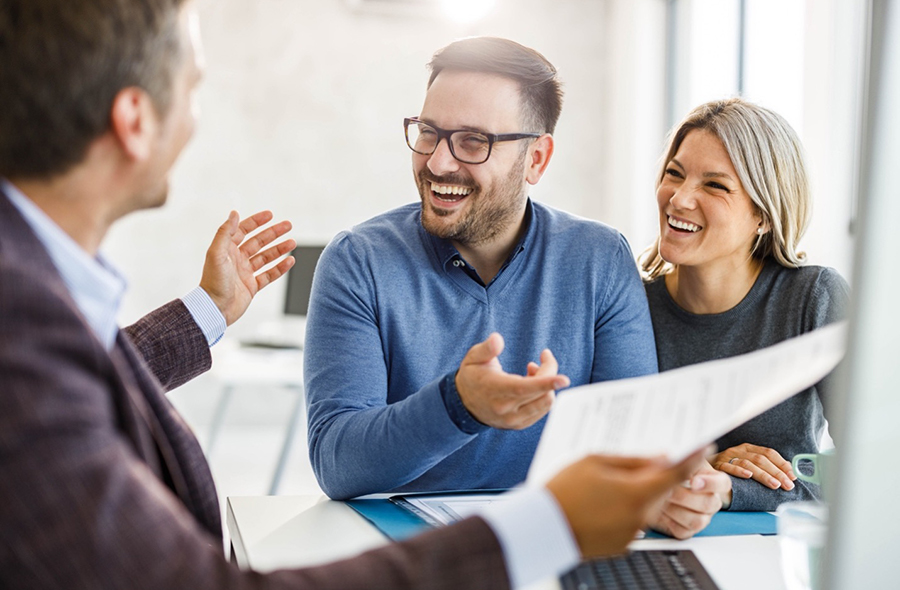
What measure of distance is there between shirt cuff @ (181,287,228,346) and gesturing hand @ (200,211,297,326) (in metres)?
0.03

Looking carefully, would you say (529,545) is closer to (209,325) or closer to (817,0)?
(209,325)

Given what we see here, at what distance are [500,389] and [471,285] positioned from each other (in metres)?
0.58

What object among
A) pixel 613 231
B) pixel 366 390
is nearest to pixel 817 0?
pixel 613 231

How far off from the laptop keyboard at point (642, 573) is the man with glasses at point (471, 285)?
425mm

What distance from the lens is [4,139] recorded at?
27.8 inches

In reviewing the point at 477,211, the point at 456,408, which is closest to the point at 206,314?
the point at 456,408

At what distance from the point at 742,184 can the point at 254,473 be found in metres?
2.95

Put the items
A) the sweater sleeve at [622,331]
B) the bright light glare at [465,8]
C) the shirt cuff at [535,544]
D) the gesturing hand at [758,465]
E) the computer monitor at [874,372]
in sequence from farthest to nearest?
the bright light glare at [465,8]
the sweater sleeve at [622,331]
the gesturing hand at [758,465]
the shirt cuff at [535,544]
the computer monitor at [874,372]

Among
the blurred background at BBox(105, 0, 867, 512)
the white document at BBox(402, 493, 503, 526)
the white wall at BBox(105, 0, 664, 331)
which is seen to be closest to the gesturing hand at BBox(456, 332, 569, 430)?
the white document at BBox(402, 493, 503, 526)

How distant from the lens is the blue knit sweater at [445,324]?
1.38 meters

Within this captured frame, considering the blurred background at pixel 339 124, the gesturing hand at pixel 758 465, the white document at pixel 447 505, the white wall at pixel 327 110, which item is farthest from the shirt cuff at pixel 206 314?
the white wall at pixel 327 110

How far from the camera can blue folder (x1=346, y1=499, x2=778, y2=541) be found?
113 centimetres

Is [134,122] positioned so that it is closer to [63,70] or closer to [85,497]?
[63,70]

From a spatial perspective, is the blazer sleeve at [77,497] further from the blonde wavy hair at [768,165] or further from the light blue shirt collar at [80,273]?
the blonde wavy hair at [768,165]
